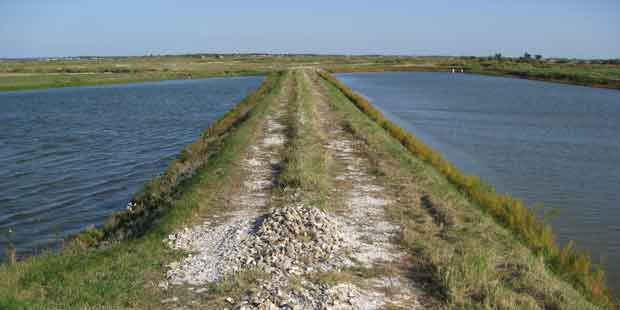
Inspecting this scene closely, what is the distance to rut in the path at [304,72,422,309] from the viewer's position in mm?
7418

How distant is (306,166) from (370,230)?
4.74m

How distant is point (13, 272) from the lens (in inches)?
328

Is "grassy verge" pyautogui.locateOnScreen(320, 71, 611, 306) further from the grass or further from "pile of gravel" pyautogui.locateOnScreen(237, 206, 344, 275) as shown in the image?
"pile of gravel" pyautogui.locateOnScreen(237, 206, 344, 275)

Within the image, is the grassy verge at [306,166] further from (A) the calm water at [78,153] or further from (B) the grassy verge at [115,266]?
(A) the calm water at [78,153]

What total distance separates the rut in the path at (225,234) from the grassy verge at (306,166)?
577 millimetres

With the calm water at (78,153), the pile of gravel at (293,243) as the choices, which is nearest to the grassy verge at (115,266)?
the pile of gravel at (293,243)

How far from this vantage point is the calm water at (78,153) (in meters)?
15.3

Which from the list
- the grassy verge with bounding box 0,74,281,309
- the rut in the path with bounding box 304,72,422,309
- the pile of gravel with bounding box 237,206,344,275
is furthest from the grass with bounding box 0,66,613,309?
the pile of gravel with bounding box 237,206,344,275

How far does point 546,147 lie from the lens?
2272cm

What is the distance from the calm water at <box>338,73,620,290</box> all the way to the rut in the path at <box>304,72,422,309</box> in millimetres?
4603

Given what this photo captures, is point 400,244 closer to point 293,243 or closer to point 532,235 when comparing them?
point 293,243

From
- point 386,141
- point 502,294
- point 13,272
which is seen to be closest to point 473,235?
point 502,294

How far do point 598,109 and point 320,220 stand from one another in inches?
1310

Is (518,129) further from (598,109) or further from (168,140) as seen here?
(168,140)
